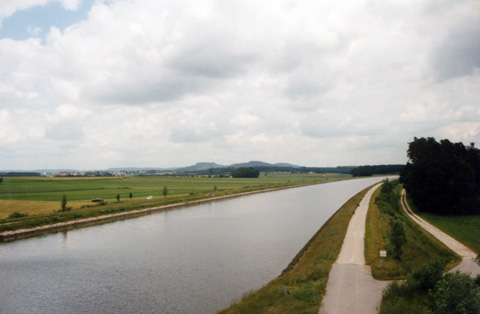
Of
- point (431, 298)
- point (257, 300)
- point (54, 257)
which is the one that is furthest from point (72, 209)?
point (431, 298)

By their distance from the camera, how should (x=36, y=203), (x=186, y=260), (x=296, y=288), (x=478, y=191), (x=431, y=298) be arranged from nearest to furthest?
1. (x=431, y=298)
2. (x=296, y=288)
3. (x=186, y=260)
4. (x=36, y=203)
5. (x=478, y=191)

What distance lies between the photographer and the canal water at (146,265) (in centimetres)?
1941

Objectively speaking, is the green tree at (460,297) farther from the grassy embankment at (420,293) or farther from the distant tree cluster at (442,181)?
the distant tree cluster at (442,181)

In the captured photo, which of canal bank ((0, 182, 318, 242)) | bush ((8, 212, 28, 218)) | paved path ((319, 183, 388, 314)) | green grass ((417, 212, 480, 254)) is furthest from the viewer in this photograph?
bush ((8, 212, 28, 218))

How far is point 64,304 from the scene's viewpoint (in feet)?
62.7

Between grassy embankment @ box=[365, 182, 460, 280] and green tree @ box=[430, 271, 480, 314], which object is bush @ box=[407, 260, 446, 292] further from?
green tree @ box=[430, 271, 480, 314]

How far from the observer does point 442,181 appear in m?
54.0

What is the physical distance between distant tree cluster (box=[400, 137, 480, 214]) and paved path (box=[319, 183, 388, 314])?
34.0m

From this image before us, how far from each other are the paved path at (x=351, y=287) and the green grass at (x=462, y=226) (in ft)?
→ 40.3

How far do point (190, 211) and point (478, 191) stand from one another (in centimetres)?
5409

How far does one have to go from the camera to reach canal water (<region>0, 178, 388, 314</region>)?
1941 cm

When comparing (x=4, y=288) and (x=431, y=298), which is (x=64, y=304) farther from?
(x=431, y=298)

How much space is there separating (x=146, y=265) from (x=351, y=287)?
52.0ft

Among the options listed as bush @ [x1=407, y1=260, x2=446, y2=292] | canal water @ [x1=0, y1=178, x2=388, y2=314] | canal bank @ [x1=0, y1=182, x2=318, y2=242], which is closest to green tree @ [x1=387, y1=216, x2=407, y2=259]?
bush @ [x1=407, y1=260, x2=446, y2=292]
